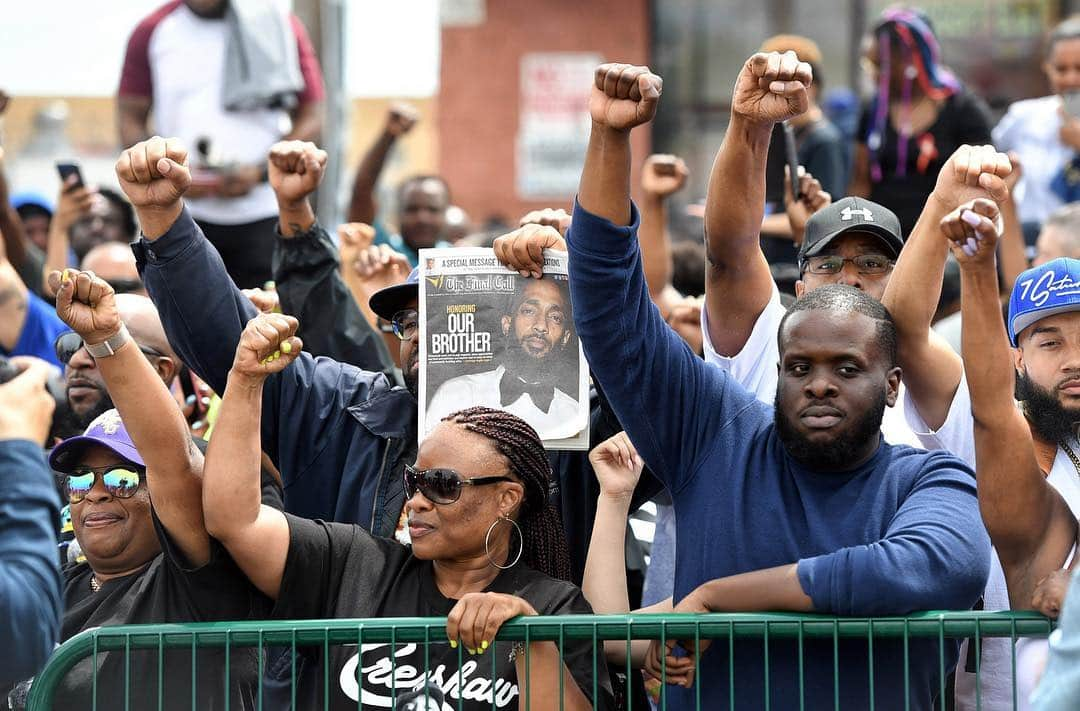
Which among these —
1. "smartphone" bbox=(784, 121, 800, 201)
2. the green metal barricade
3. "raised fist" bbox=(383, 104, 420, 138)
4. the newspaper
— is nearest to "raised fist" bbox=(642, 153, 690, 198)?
"smartphone" bbox=(784, 121, 800, 201)

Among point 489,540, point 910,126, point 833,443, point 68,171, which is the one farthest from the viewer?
point 910,126

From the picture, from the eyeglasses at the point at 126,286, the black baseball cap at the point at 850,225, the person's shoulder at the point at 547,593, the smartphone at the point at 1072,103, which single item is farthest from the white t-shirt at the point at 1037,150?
the person's shoulder at the point at 547,593

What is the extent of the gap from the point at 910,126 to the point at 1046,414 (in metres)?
3.29

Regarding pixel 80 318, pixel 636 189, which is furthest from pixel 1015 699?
pixel 636 189

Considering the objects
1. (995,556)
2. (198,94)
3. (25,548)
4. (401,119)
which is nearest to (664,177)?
(401,119)

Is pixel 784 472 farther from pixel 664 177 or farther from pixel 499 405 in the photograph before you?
pixel 664 177

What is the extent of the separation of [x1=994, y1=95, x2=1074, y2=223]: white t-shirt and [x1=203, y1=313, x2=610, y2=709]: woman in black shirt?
476 centimetres

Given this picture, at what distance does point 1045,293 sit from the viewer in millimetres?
4340

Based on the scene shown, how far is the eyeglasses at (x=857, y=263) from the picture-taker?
4738 mm

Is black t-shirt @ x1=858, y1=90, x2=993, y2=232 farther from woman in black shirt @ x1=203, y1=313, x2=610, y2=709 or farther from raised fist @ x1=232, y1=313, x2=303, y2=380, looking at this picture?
raised fist @ x1=232, y1=313, x2=303, y2=380

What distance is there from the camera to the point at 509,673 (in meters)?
3.81

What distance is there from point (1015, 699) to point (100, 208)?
569cm

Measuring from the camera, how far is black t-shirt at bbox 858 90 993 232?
23.8 feet

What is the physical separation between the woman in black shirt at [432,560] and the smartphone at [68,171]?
3.58 meters
